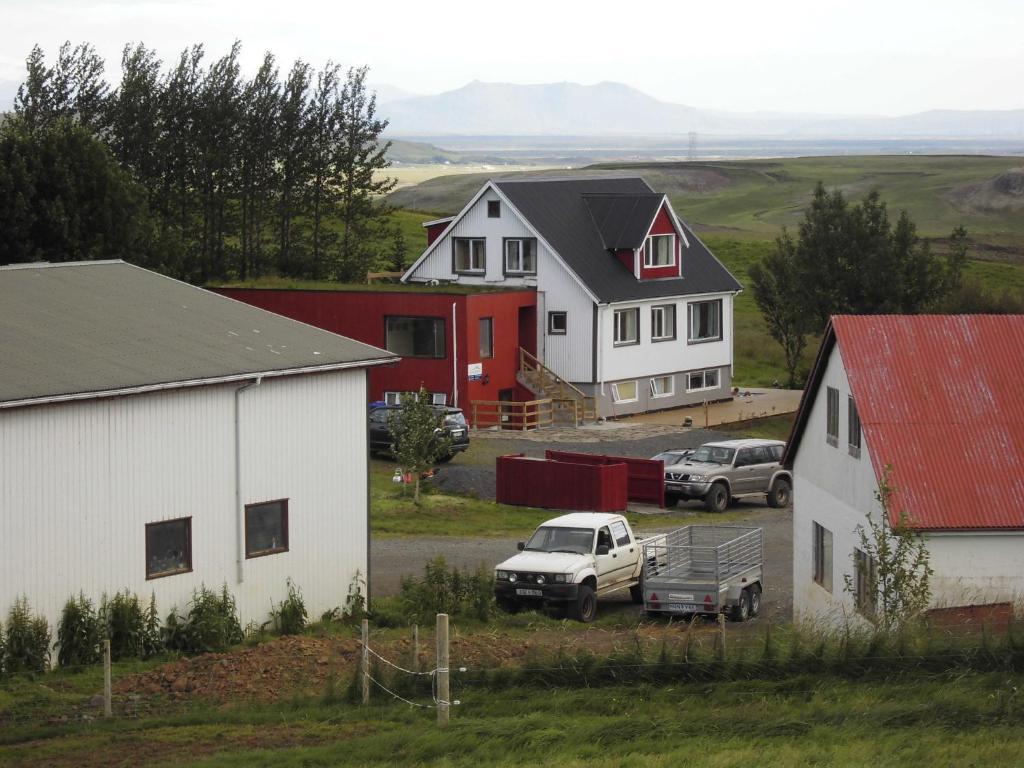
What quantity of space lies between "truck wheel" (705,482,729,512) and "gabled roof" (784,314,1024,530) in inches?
573

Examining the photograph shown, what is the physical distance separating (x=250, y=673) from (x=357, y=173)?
64044mm

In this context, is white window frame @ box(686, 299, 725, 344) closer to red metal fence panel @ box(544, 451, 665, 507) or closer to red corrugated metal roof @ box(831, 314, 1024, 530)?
red metal fence panel @ box(544, 451, 665, 507)

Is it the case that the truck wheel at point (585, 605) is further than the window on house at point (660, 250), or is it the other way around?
the window on house at point (660, 250)

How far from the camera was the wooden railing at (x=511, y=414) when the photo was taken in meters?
53.6

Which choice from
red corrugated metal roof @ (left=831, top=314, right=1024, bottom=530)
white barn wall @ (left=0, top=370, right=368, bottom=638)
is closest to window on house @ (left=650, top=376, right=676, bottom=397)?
white barn wall @ (left=0, top=370, right=368, bottom=638)

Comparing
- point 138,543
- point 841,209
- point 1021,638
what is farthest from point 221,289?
point 1021,638

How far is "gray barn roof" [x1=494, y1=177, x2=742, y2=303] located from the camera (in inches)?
2276

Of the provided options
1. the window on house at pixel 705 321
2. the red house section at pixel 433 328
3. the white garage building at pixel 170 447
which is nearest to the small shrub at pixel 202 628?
the white garage building at pixel 170 447

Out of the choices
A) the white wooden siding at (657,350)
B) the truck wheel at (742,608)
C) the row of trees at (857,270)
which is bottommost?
the truck wheel at (742,608)

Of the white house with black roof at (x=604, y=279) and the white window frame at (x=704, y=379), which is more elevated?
the white house with black roof at (x=604, y=279)

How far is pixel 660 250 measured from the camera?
197 ft

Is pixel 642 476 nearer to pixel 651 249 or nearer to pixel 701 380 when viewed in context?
pixel 651 249

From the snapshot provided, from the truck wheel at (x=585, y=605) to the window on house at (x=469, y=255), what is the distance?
33.6 m

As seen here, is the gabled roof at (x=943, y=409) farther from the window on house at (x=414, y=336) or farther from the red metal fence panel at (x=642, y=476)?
the window on house at (x=414, y=336)
